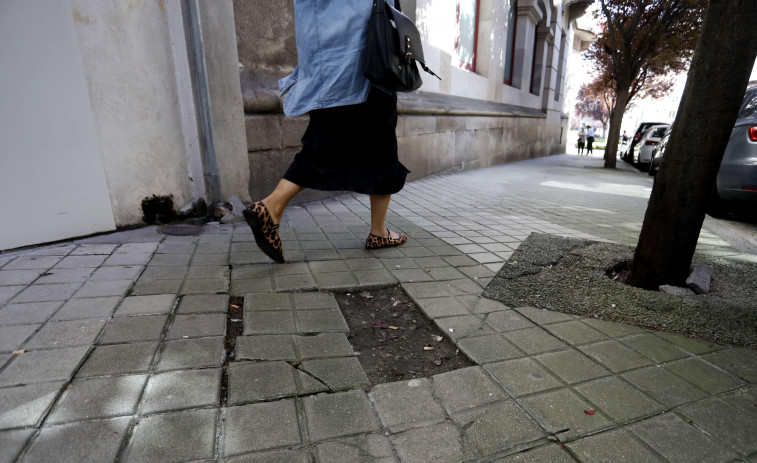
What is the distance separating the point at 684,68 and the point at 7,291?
2562cm

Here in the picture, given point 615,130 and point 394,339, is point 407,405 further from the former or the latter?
point 615,130

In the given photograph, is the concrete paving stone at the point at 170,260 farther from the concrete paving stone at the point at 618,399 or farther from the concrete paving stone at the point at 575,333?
the concrete paving stone at the point at 618,399

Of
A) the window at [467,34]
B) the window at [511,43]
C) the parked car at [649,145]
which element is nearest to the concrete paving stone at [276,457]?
the window at [467,34]

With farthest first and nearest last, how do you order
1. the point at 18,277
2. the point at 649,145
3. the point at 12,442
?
the point at 649,145
the point at 18,277
the point at 12,442

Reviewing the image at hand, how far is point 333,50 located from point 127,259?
6.21 feet

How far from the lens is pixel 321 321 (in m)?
2.08

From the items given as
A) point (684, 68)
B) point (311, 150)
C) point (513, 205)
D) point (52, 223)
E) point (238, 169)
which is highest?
point (684, 68)

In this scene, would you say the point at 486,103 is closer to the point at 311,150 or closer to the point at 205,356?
the point at 311,150

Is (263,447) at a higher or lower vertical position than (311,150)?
lower

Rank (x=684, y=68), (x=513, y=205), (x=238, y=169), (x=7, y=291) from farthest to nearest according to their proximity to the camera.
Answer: (x=684, y=68) → (x=513, y=205) → (x=238, y=169) → (x=7, y=291)

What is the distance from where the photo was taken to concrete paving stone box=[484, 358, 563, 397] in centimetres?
162

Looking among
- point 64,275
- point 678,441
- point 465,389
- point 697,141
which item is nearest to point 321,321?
point 465,389

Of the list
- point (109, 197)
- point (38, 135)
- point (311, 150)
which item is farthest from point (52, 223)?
point (311, 150)

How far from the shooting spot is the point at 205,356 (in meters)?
1.73
